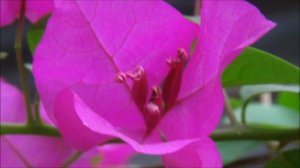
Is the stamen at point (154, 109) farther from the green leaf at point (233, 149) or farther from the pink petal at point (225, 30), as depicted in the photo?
the green leaf at point (233, 149)

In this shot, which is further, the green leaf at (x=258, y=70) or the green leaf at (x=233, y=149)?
the green leaf at (x=233, y=149)

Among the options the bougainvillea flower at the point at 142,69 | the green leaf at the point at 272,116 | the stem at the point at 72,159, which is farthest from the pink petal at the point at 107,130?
the green leaf at the point at 272,116

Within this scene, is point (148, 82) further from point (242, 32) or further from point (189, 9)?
point (189, 9)

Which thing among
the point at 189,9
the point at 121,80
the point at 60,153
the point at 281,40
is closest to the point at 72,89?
the point at 121,80

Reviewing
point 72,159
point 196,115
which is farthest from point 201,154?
point 72,159

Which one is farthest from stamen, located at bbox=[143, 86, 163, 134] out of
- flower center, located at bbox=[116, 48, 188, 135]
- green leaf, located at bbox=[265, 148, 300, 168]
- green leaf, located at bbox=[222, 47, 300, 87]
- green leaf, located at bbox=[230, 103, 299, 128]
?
green leaf, located at bbox=[230, 103, 299, 128]

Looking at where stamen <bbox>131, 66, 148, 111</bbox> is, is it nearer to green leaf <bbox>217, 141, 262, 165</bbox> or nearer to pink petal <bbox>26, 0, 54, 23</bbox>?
pink petal <bbox>26, 0, 54, 23</bbox>
